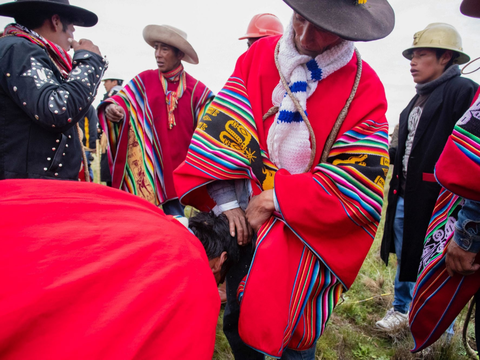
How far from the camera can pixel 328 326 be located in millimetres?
2664

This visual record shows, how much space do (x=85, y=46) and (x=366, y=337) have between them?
2.96 metres

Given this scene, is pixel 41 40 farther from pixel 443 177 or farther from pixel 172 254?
pixel 443 177

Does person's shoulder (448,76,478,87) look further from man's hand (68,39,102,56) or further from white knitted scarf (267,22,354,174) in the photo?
man's hand (68,39,102,56)

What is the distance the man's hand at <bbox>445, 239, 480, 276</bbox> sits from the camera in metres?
1.38

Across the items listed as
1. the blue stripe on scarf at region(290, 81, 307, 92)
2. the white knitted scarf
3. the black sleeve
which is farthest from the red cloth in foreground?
the black sleeve

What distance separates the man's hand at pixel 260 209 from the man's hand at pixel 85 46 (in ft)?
5.23

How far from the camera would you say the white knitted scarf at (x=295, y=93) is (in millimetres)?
1447

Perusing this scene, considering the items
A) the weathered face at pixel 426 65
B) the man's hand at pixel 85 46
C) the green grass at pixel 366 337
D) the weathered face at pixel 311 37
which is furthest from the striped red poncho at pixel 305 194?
the weathered face at pixel 426 65

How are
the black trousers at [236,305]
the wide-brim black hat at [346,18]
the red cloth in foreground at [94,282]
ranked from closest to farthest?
the red cloth in foreground at [94,282] → the wide-brim black hat at [346,18] → the black trousers at [236,305]

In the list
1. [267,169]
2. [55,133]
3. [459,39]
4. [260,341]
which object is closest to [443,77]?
[459,39]

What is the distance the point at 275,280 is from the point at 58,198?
86 centimetres

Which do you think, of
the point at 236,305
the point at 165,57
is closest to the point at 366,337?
the point at 236,305

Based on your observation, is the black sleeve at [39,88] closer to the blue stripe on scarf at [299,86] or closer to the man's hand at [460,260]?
the blue stripe on scarf at [299,86]

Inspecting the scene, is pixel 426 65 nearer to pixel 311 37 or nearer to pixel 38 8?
pixel 311 37
